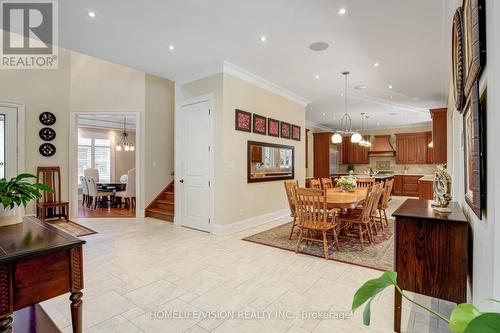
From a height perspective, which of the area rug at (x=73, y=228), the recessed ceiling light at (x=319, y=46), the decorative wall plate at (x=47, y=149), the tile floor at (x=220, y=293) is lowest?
the tile floor at (x=220, y=293)

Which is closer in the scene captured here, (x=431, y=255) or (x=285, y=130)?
(x=431, y=255)

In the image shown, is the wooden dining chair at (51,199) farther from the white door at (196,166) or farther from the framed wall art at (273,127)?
the framed wall art at (273,127)

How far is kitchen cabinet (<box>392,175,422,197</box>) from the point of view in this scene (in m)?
9.77

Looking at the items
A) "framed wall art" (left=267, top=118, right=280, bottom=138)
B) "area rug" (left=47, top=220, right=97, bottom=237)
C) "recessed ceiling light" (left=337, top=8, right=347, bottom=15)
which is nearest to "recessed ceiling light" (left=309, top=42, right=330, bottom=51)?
"recessed ceiling light" (left=337, top=8, right=347, bottom=15)

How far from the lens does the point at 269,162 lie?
219 inches

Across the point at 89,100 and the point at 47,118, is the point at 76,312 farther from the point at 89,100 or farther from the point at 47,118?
the point at 89,100

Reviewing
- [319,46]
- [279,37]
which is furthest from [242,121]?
[319,46]

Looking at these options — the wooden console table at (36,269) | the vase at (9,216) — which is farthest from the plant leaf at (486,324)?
the vase at (9,216)

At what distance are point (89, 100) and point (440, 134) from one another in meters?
7.78

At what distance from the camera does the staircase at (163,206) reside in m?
5.67

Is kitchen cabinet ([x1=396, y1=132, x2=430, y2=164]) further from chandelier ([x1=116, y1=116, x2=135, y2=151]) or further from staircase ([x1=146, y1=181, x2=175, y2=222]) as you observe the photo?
chandelier ([x1=116, y1=116, x2=135, y2=151])

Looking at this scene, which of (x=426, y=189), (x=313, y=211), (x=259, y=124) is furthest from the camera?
(x=426, y=189)

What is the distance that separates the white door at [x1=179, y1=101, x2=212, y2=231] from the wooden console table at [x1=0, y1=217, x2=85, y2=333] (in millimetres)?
3158

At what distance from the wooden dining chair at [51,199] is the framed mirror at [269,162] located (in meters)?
4.03
